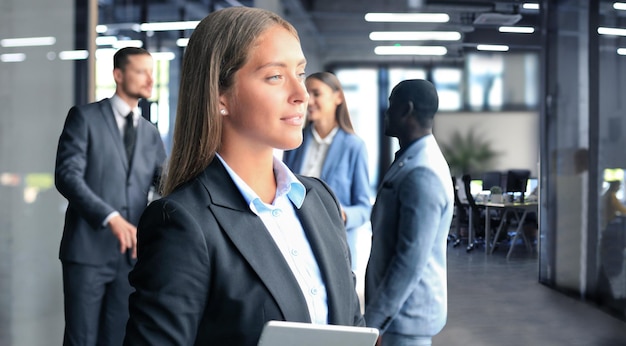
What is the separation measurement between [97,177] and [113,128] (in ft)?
0.75

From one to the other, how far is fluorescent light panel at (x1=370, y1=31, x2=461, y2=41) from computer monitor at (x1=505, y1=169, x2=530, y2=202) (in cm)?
50

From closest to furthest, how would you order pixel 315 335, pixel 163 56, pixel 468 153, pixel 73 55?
pixel 315 335 → pixel 468 153 → pixel 163 56 → pixel 73 55

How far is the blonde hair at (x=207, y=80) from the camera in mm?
1480

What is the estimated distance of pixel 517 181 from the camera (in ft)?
7.54

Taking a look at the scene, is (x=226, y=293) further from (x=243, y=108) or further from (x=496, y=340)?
(x=496, y=340)

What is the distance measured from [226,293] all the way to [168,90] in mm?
1402

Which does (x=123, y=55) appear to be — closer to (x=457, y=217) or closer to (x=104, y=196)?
(x=104, y=196)

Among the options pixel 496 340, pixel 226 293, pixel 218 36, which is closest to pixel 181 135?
pixel 218 36

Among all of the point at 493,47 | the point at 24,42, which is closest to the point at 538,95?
the point at 493,47

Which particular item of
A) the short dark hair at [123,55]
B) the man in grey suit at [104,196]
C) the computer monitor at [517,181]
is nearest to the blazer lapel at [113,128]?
the man in grey suit at [104,196]

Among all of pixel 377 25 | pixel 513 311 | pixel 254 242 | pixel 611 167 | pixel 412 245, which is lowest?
pixel 513 311

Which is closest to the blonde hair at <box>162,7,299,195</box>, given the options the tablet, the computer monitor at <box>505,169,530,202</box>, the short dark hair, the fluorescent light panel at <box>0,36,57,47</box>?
the tablet

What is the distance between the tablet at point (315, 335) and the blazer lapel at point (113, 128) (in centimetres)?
175

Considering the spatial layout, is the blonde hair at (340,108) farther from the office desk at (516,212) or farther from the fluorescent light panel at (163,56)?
the fluorescent light panel at (163,56)
